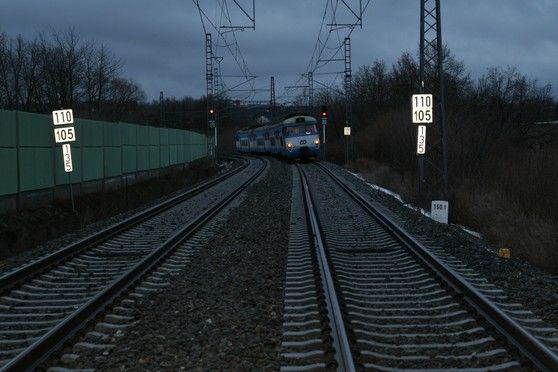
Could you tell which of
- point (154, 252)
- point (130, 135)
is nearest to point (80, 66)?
point (130, 135)

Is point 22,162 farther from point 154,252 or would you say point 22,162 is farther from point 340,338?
point 340,338

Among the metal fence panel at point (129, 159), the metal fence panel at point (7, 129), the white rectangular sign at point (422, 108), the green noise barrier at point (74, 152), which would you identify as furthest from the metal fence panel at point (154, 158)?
the white rectangular sign at point (422, 108)

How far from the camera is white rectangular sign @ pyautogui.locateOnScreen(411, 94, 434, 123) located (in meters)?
20.6

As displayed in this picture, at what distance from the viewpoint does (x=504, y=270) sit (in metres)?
10.7

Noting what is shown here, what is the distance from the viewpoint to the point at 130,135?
34062 millimetres

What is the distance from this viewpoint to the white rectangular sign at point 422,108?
67.7ft

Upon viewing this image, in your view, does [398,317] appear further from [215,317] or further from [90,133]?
[90,133]

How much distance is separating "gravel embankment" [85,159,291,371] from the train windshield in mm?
41029

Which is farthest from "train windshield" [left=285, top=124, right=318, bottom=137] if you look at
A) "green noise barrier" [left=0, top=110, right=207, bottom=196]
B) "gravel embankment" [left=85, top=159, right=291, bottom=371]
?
"gravel embankment" [left=85, top=159, right=291, bottom=371]

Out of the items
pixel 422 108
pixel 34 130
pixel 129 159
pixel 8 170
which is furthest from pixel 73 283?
pixel 129 159

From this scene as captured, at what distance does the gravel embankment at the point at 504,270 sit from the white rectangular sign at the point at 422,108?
13.0ft

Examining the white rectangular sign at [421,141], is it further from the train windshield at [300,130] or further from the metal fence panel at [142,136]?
the train windshield at [300,130]

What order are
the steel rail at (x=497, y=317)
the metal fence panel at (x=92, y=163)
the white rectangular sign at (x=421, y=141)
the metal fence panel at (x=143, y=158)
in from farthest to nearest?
the metal fence panel at (x=143, y=158) → the metal fence panel at (x=92, y=163) → the white rectangular sign at (x=421, y=141) → the steel rail at (x=497, y=317)

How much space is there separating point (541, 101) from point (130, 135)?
29.4 metres
